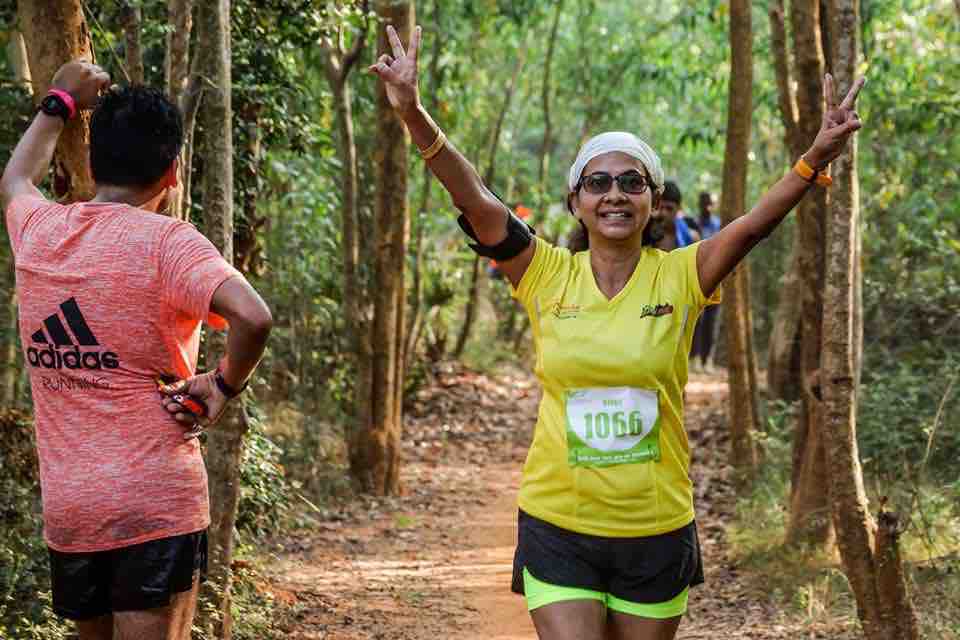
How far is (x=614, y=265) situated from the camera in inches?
170

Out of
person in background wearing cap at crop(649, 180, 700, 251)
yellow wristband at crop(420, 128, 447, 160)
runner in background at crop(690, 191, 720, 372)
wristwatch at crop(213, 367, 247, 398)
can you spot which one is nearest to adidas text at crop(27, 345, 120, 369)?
wristwatch at crop(213, 367, 247, 398)

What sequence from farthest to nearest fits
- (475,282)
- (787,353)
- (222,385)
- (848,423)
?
(475,282) < (787,353) < (848,423) < (222,385)

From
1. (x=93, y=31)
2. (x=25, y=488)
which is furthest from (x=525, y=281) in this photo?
(x=93, y=31)

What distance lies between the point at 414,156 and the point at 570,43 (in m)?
7.10

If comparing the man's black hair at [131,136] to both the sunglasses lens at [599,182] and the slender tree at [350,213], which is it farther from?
the slender tree at [350,213]

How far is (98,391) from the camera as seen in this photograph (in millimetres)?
3611

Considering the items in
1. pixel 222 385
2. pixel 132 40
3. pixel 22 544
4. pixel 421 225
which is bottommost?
pixel 22 544

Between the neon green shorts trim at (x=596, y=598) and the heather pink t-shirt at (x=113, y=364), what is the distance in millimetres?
1106

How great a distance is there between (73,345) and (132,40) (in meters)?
3.05

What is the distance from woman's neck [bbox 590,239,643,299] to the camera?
429 cm

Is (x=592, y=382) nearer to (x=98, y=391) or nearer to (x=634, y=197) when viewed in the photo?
(x=634, y=197)

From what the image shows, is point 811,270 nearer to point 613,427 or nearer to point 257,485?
point 257,485

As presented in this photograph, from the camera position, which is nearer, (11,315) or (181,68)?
(181,68)

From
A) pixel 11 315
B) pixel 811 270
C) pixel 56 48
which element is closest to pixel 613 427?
pixel 56 48
